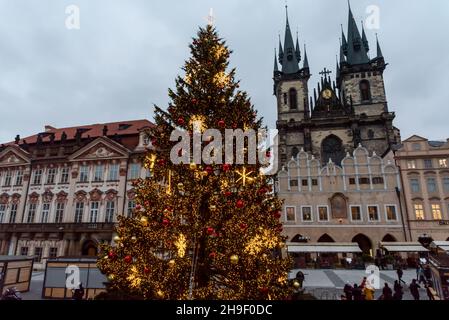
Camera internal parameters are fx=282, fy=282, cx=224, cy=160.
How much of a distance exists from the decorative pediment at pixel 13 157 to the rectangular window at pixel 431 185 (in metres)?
39.0

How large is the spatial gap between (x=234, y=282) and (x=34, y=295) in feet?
46.1

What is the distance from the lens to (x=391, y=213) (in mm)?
27422

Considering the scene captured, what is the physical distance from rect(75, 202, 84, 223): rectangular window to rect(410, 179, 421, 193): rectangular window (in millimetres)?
31050

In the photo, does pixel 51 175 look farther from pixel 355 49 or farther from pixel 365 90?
pixel 355 49

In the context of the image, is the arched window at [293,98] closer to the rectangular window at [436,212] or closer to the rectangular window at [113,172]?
the rectangular window at [436,212]

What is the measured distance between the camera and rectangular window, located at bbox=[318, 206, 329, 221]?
28562mm

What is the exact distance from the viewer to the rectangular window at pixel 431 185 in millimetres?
27292

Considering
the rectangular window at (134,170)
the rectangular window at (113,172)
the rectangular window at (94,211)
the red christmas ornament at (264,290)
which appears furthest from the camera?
the rectangular window at (113,172)

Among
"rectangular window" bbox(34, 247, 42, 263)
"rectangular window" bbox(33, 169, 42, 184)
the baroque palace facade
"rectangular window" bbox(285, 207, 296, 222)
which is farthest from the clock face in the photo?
"rectangular window" bbox(34, 247, 42, 263)

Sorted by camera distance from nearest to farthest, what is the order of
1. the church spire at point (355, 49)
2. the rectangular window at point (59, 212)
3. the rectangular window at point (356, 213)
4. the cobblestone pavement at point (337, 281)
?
the cobblestone pavement at point (337, 281)
the rectangular window at point (59, 212)
the rectangular window at point (356, 213)
the church spire at point (355, 49)

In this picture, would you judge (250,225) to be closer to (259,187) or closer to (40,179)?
(259,187)

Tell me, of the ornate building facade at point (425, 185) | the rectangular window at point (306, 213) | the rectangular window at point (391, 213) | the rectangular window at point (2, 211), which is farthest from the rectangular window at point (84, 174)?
the ornate building facade at point (425, 185)

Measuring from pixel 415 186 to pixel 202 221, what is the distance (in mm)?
28397

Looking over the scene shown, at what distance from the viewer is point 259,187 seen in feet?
23.2
